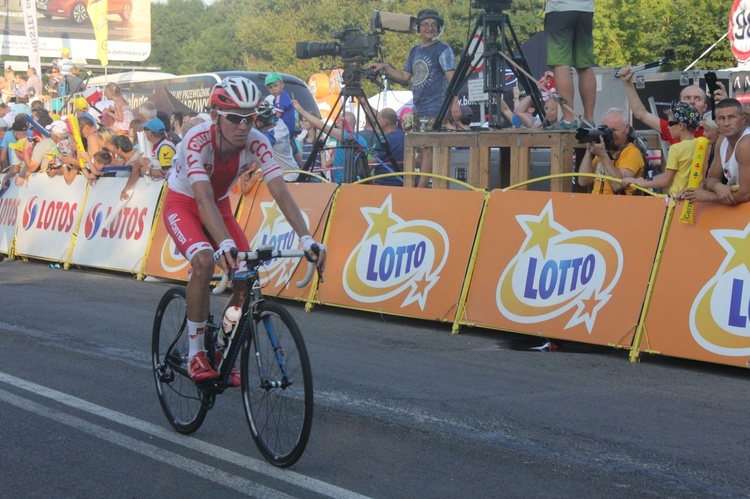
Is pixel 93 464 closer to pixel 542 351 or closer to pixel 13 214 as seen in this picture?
A: pixel 542 351

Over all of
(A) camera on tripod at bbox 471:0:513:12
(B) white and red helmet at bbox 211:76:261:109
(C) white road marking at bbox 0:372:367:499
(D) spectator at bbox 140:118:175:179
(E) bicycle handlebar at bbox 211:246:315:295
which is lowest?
(C) white road marking at bbox 0:372:367:499

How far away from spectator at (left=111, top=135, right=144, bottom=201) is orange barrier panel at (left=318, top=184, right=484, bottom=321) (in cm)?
407

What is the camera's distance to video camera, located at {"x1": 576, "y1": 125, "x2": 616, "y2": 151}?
1006 centimetres

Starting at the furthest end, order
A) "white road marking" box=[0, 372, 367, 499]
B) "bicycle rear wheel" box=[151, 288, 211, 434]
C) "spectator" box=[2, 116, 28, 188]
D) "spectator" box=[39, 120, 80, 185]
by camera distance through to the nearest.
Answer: "spectator" box=[2, 116, 28, 188], "spectator" box=[39, 120, 80, 185], "bicycle rear wheel" box=[151, 288, 211, 434], "white road marking" box=[0, 372, 367, 499]

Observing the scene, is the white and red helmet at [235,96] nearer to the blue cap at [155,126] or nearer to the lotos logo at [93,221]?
the blue cap at [155,126]

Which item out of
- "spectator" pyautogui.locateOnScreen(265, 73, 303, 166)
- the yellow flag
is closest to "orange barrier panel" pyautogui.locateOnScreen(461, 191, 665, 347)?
"spectator" pyautogui.locateOnScreen(265, 73, 303, 166)

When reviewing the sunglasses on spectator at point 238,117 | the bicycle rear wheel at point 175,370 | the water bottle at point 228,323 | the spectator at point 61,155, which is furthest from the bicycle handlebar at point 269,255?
the spectator at point 61,155

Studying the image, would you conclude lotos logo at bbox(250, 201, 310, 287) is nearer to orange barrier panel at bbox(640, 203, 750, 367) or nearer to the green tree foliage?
the green tree foliage

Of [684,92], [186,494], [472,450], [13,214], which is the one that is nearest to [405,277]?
[684,92]

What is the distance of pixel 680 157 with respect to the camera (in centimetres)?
981

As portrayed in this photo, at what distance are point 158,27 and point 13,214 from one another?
91.0 m

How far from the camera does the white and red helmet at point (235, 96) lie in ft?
20.0

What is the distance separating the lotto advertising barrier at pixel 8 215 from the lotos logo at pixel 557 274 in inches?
394

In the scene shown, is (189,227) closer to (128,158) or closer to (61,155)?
(128,158)
